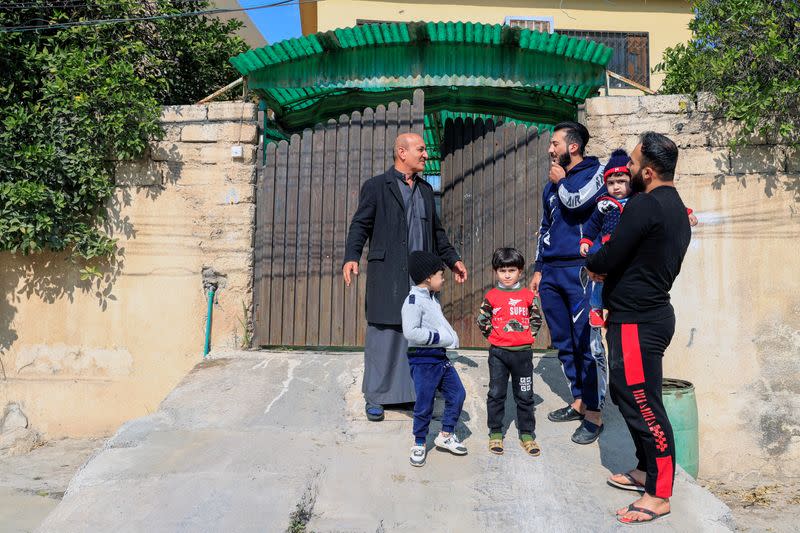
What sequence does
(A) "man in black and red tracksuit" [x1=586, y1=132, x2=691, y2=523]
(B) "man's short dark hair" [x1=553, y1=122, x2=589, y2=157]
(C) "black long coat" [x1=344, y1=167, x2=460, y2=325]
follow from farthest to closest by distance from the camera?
(C) "black long coat" [x1=344, y1=167, x2=460, y2=325], (B) "man's short dark hair" [x1=553, y1=122, x2=589, y2=157], (A) "man in black and red tracksuit" [x1=586, y1=132, x2=691, y2=523]

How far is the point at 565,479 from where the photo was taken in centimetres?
330

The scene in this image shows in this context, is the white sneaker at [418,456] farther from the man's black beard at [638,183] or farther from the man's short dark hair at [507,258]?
the man's black beard at [638,183]

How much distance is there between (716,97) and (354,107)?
3.21 metres

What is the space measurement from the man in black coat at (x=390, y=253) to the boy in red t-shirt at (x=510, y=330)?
0.56 metres

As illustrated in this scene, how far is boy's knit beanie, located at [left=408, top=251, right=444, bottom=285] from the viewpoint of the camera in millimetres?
3484

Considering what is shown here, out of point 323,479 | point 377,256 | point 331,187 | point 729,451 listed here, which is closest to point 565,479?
point 323,479

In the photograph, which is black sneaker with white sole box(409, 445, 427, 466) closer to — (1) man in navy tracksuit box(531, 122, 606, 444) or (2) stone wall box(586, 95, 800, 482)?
(1) man in navy tracksuit box(531, 122, 606, 444)

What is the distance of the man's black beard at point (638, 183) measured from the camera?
2.90 meters

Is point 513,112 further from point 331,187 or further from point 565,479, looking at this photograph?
point 565,479

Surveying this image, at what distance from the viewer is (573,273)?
371cm

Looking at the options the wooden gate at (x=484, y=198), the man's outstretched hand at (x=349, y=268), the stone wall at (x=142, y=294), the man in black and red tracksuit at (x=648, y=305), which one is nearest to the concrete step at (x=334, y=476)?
the man in black and red tracksuit at (x=648, y=305)

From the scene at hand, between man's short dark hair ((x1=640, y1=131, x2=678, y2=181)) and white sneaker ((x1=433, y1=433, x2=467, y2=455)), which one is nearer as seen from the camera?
man's short dark hair ((x1=640, y1=131, x2=678, y2=181))

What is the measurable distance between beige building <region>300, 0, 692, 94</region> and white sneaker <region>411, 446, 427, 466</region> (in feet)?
27.1

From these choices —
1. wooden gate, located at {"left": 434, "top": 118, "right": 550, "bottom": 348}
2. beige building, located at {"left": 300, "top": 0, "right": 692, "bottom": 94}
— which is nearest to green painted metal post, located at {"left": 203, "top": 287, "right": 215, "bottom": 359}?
wooden gate, located at {"left": 434, "top": 118, "right": 550, "bottom": 348}
